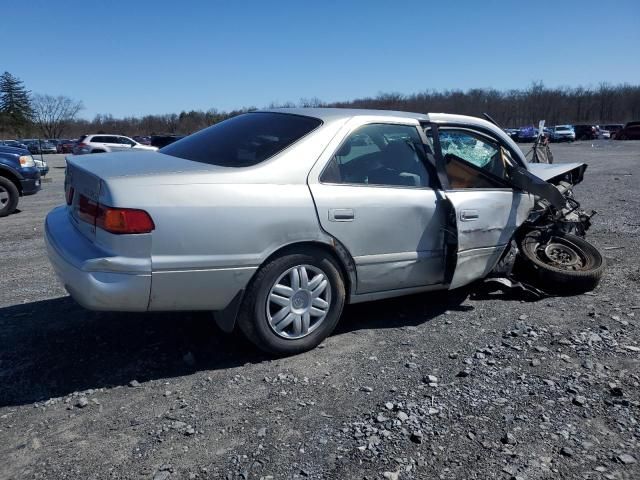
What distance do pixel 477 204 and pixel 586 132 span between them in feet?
214

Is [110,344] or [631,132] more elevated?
[631,132]

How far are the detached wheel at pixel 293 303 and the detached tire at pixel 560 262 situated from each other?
2.18 m

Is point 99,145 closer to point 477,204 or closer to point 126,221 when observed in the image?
point 477,204

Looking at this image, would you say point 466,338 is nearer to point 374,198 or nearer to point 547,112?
point 374,198

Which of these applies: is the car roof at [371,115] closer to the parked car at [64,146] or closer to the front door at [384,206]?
the front door at [384,206]

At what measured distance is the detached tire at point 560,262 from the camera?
4.91 metres

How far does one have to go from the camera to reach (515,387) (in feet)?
10.6

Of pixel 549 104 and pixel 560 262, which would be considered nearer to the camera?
pixel 560 262

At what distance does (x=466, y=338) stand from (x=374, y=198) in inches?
47.5

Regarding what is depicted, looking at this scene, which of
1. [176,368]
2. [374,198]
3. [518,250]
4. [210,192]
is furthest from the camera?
[518,250]

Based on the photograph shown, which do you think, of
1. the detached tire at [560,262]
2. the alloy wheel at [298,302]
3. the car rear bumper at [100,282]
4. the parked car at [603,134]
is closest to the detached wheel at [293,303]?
the alloy wheel at [298,302]

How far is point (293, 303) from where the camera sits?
3.54 meters

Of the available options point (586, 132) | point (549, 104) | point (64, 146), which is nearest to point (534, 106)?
point (549, 104)

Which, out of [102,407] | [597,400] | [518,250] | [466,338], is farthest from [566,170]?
[102,407]
